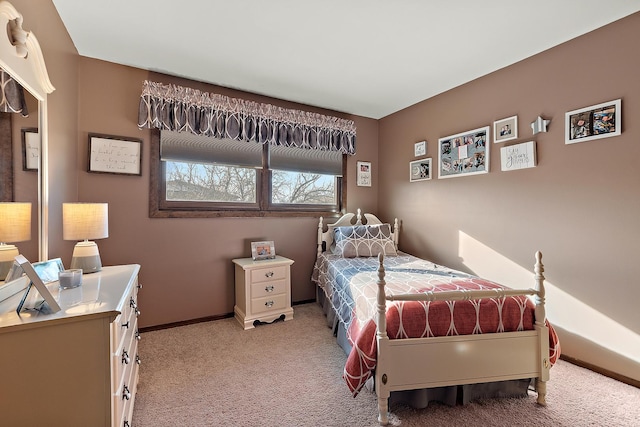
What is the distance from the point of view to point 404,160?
359 centimetres

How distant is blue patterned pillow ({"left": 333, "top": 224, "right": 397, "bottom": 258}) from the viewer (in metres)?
3.07

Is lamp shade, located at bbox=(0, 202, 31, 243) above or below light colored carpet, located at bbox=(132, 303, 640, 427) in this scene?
above

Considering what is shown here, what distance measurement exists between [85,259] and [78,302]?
67cm

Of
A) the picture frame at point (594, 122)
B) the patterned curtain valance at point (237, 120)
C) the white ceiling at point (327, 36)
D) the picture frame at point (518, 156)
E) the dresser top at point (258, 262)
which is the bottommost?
the dresser top at point (258, 262)

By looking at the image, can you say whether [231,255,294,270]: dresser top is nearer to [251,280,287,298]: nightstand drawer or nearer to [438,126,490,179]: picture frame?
[251,280,287,298]: nightstand drawer

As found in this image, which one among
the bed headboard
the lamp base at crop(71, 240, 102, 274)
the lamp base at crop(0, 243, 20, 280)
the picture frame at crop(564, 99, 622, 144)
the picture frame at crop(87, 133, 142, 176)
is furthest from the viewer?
the bed headboard

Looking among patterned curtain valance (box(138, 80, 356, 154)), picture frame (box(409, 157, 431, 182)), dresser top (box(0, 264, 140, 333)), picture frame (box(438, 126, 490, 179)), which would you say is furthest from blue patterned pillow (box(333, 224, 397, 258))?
dresser top (box(0, 264, 140, 333))

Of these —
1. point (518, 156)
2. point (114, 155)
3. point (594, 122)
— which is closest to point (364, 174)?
point (518, 156)

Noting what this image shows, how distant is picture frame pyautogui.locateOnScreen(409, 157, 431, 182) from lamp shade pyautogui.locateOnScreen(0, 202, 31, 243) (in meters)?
3.33

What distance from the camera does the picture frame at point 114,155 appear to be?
241 centimetres

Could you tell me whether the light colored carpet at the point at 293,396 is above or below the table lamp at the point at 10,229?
below

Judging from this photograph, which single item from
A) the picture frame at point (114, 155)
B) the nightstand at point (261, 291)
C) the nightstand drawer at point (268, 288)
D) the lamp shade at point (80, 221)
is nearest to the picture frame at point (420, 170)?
the nightstand at point (261, 291)

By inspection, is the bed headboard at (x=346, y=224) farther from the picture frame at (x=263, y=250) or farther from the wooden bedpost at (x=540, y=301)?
the wooden bedpost at (x=540, y=301)

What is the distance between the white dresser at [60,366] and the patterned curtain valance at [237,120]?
6.62 feet
